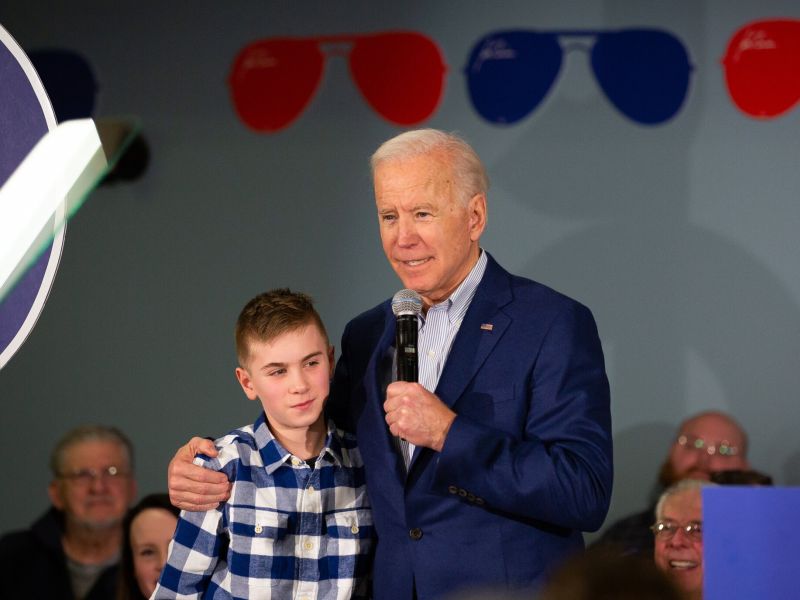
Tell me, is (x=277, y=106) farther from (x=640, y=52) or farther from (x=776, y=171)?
(x=776, y=171)

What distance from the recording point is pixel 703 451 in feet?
14.5

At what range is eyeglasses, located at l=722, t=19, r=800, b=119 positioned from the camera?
4.64 metres

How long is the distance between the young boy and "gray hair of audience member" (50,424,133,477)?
225 cm

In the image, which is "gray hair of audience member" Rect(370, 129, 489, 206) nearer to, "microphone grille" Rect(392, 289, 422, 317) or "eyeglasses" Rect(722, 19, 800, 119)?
"microphone grille" Rect(392, 289, 422, 317)

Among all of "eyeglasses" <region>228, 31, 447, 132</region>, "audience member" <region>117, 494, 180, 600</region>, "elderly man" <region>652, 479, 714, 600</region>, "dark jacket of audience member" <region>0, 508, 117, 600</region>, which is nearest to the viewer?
"elderly man" <region>652, 479, 714, 600</region>

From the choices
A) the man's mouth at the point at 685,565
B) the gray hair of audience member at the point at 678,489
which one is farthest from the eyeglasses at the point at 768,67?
the man's mouth at the point at 685,565

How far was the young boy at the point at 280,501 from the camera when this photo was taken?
7.04ft

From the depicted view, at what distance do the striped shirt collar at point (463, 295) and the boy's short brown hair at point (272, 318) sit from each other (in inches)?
10.2

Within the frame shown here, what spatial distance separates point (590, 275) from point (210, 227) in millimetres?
1596

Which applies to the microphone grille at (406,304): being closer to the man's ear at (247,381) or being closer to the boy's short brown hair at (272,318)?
the boy's short brown hair at (272,318)

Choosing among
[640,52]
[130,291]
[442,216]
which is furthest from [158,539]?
[640,52]

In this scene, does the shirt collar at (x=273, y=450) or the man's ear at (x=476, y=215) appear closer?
the shirt collar at (x=273, y=450)

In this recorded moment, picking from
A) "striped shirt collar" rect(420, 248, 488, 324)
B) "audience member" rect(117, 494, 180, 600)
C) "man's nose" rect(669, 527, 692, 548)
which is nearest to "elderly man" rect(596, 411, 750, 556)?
"man's nose" rect(669, 527, 692, 548)

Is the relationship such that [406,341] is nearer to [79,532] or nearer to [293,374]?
[293,374]
